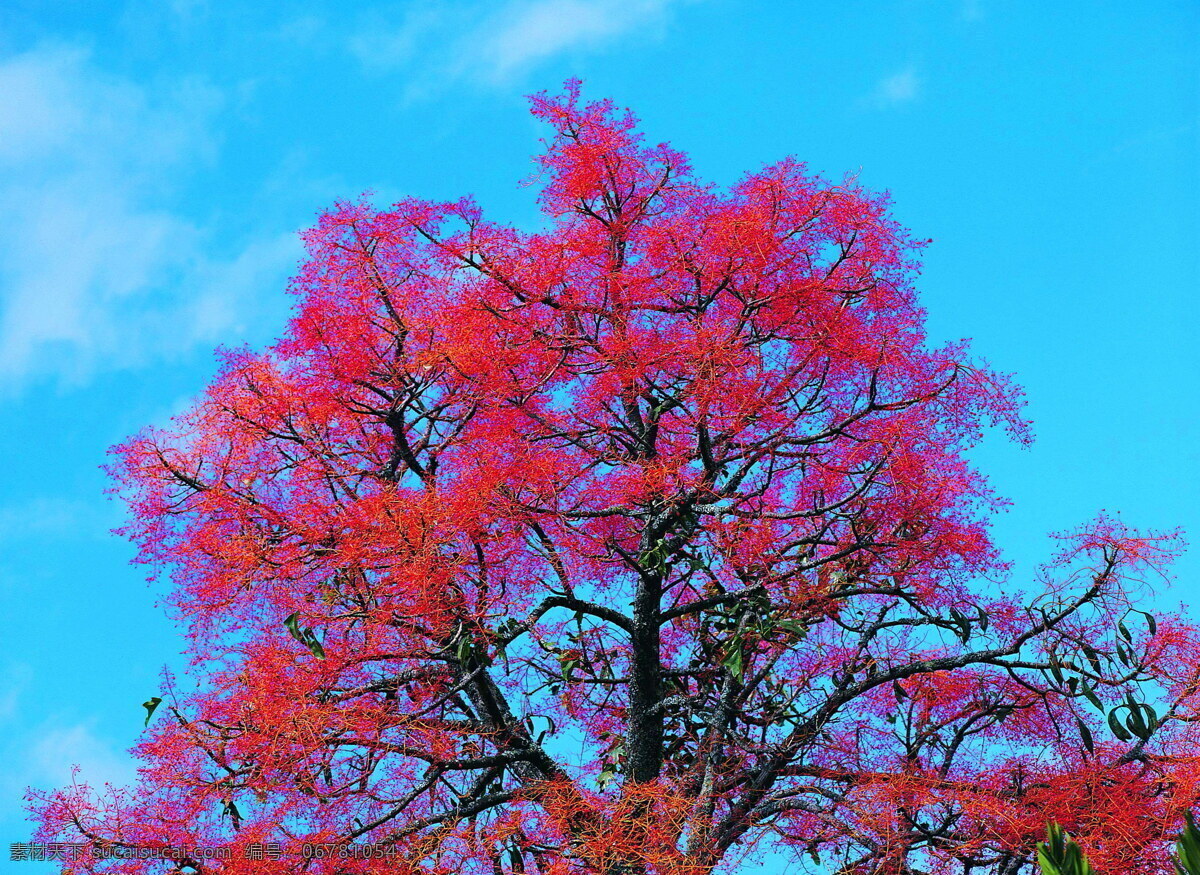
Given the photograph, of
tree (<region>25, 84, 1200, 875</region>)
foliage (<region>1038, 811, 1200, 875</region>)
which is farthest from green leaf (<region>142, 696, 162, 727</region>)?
foliage (<region>1038, 811, 1200, 875</region>)

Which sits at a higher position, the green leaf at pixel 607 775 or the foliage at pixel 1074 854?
the green leaf at pixel 607 775

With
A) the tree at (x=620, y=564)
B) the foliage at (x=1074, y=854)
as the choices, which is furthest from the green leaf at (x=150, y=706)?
the foliage at (x=1074, y=854)

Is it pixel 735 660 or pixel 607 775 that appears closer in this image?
pixel 735 660

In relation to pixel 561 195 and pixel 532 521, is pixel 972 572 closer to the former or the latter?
pixel 532 521

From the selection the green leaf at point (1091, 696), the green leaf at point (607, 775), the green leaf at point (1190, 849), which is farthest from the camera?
the green leaf at point (607, 775)

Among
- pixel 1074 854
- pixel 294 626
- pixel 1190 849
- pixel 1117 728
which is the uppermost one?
pixel 294 626

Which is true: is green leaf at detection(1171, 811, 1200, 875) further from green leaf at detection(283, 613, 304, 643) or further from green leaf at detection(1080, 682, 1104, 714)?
green leaf at detection(283, 613, 304, 643)

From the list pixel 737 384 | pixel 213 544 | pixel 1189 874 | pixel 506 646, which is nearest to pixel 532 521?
pixel 506 646

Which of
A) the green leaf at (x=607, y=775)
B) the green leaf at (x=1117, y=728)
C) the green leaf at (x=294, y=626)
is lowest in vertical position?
the green leaf at (x=1117, y=728)

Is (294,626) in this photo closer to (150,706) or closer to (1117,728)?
(150,706)

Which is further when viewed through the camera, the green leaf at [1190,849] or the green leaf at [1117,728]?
the green leaf at [1117,728]

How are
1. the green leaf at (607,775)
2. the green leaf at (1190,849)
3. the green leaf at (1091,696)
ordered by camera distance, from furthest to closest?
the green leaf at (607,775)
the green leaf at (1091,696)
the green leaf at (1190,849)

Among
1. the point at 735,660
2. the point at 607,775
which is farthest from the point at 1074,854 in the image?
the point at 607,775

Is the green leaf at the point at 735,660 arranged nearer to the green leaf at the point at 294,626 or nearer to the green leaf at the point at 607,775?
the green leaf at the point at 607,775
